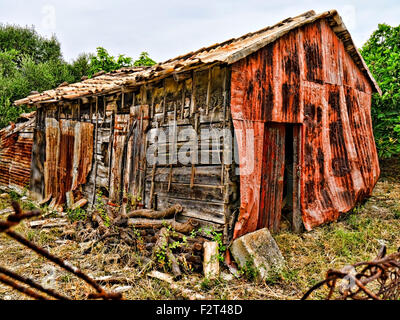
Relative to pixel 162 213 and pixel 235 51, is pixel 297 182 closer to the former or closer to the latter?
pixel 162 213

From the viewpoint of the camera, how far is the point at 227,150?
4777 millimetres

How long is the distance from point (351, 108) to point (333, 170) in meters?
1.80

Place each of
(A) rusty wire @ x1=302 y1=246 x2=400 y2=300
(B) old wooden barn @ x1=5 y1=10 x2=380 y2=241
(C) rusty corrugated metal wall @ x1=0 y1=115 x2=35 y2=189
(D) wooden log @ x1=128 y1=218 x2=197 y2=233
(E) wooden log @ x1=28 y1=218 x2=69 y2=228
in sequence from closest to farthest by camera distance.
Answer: (A) rusty wire @ x1=302 y1=246 x2=400 y2=300 → (B) old wooden barn @ x1=5 y1=10 x2=380 y2=241 → (D) wooden log @ x1=128 y1=218 x2=197 y2=233 → (E) wooden log @ x1=28 y1=218 x2=69 y2=228 → (C) rusty corrugated metal wall @ x1=0 y1=115 x2=35 y2=189

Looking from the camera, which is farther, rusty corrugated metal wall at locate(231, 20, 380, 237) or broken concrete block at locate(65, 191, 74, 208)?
broken concrete block at locate(65, 191, 74, 208)

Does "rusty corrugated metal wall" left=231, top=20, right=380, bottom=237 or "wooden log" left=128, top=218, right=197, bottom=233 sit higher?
"rusty corrugated metal wall" left=231, top=20, right=380, bottom=237

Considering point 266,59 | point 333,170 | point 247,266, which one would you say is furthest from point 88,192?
point 333,170

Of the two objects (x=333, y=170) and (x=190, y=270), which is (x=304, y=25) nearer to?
(x=333, y=170)

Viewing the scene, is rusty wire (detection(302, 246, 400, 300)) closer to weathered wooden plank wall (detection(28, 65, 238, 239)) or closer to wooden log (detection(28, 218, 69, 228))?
weathered wooden plank wall (detection(28, 65, 238, 239))

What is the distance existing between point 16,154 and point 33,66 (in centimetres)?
838

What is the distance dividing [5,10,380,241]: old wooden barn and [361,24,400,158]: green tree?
1.01m

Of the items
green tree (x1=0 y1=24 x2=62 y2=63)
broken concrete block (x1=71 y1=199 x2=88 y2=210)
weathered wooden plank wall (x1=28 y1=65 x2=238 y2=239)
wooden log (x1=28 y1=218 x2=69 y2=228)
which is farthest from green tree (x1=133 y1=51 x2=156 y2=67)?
wooden log (x1=28 y1=218 x2=69 y2=228)

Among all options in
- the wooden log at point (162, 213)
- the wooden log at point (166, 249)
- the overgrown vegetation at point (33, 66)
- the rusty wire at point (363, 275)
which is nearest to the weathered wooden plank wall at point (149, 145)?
the wooden log at point (162, 213)

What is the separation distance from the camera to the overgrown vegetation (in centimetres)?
1519

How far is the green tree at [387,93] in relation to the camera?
8.47 meters
